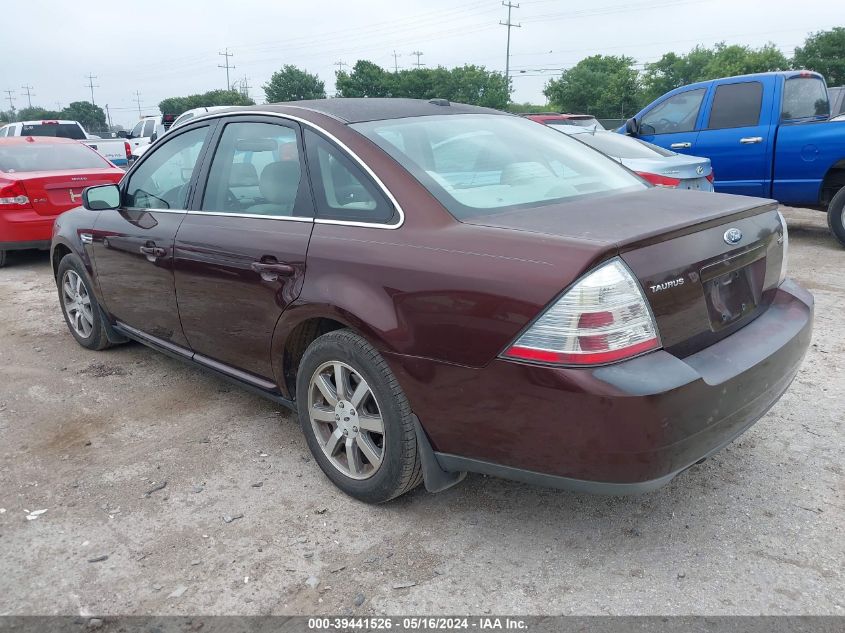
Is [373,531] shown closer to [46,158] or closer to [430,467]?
[430,467]

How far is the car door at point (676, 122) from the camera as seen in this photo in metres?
8.94

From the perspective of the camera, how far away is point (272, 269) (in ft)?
10.2

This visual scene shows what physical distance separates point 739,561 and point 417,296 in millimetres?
1474

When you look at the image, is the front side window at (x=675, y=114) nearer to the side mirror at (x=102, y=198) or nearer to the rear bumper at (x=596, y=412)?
the side mirror at (x=102, y=198)

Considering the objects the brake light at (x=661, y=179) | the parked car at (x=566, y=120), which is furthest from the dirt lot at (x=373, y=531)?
the parked car at (x=566, y=120)

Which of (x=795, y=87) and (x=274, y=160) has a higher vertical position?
(x=795, y=87)

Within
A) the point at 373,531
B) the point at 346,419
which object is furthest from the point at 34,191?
the point at 373,531

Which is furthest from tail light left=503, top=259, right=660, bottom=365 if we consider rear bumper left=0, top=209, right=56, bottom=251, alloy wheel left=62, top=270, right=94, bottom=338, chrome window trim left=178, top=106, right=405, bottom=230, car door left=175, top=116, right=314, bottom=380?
rear bumper left=0, top=209, right=56, bottom=251

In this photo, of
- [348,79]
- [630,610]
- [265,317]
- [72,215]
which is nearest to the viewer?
[630,610]

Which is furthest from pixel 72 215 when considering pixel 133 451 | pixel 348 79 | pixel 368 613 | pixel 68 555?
pixel 348 79

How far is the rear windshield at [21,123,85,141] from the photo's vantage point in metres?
18.5

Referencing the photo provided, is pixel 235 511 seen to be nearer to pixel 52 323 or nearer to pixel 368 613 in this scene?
pixel 368 613

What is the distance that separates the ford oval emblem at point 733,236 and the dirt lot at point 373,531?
1.07 metres

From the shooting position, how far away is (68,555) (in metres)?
2.74
